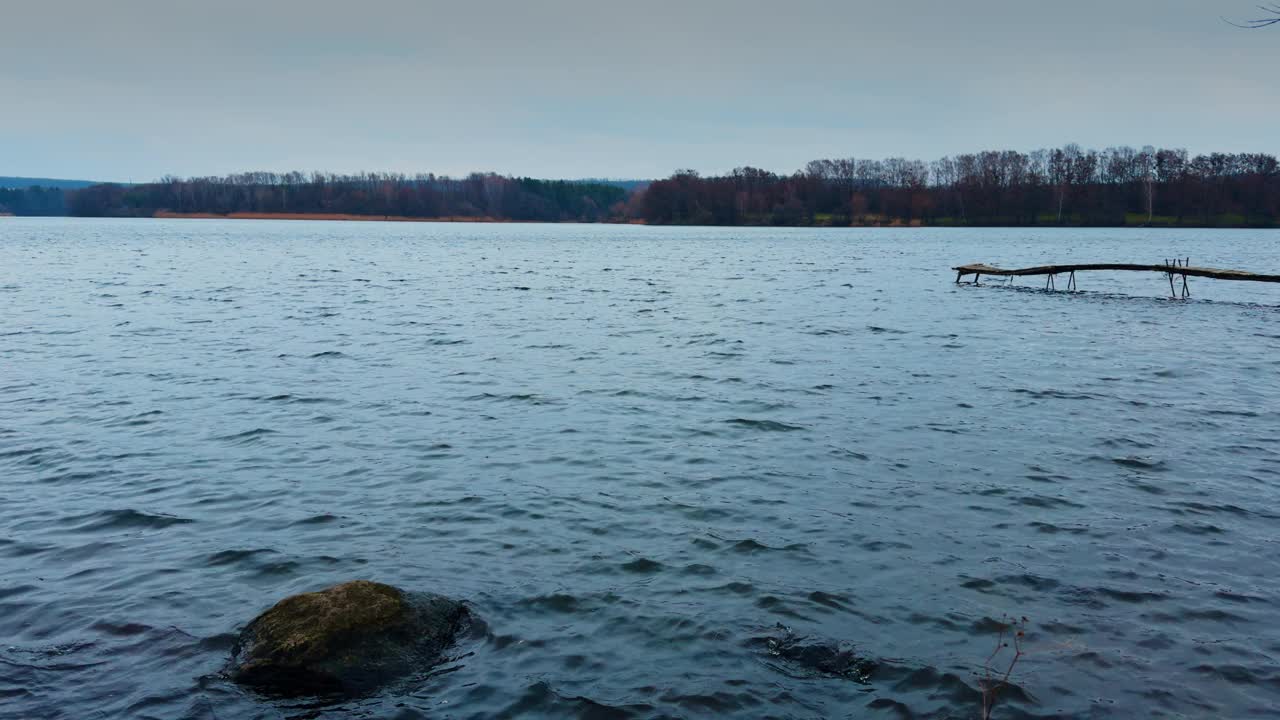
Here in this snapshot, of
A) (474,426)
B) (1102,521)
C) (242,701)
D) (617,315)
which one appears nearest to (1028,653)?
(1102,521)

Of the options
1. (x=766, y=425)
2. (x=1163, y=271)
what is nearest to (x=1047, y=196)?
(x=1163, y=271)

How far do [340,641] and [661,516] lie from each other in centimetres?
447

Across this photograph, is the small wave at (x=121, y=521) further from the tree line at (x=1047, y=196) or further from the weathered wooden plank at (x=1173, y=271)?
the tree line at (x=1047, y=196)

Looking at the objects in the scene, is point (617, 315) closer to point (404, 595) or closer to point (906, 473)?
point (906, 473)

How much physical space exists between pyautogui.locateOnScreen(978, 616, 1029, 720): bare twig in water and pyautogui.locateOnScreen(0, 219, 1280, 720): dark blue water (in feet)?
0.38

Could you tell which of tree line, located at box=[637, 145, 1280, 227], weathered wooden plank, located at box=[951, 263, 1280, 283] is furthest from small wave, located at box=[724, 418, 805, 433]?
tree line, located at box=[637, 145, 1280, 227]

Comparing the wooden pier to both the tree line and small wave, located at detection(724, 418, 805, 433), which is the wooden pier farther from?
the tree line

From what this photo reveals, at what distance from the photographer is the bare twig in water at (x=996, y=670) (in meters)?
6.34

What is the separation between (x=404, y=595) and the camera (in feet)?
24.8

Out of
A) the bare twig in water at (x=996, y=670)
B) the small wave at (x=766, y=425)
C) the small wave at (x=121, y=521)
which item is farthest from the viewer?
the small wave at (x=766, y=425)

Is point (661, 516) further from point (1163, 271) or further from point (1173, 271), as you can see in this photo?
point (1163, 271)

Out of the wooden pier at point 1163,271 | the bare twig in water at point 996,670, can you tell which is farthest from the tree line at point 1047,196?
the bare twig in water at point 996,670

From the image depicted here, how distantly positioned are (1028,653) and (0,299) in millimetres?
40838

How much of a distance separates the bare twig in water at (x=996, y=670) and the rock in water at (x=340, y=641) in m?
4.15
